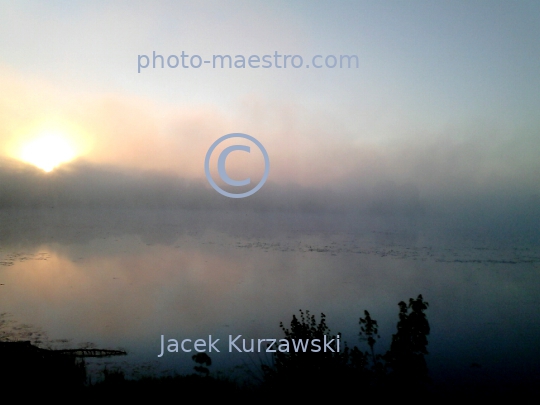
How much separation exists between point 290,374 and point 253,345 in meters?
0.31

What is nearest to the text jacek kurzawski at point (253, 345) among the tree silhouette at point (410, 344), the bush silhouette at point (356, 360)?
the bush silhouette at point (356, 360)

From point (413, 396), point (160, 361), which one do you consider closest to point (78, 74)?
point (160, 361)

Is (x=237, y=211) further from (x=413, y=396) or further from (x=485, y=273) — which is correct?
(x=485, y=273)

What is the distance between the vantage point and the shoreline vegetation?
6.10 feet

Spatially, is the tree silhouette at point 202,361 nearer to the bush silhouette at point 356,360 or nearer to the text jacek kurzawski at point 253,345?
the text jacek kurzawski at point 253,345

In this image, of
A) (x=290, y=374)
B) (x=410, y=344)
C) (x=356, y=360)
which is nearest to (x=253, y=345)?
(x=290, y=374)

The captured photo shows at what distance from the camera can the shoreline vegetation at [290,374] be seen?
6.10 feet

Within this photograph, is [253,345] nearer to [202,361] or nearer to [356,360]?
[202,361]

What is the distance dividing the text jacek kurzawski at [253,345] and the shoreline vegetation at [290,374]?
0.03 m

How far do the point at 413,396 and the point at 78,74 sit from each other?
338cm

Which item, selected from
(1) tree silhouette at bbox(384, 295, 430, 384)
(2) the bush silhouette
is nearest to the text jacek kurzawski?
(2) the bush silhouette

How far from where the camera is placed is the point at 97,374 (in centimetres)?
198

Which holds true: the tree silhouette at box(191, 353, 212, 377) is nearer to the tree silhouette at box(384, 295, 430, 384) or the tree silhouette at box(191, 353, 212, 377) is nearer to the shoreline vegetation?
the shoreline vegetation

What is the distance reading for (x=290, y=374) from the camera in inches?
73.7
